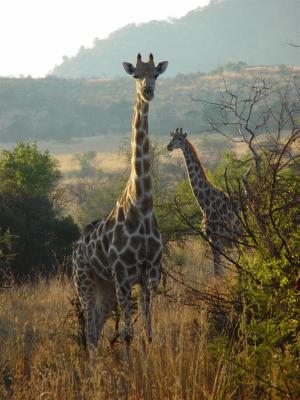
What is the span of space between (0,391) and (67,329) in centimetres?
235

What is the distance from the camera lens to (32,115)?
249 ft

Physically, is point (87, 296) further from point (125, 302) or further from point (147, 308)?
point (147, 308)

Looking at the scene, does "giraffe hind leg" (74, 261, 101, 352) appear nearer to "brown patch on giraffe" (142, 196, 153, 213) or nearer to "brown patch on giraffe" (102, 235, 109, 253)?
"brown patch on giraffe" (102, 235, 109, 253)

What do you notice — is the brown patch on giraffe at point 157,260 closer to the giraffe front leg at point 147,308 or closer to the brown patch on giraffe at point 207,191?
the giraffe front leg at point 147,308

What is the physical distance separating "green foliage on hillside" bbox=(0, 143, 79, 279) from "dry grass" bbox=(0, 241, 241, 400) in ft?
5.24

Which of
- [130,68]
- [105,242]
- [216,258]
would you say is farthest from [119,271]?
[216,258]

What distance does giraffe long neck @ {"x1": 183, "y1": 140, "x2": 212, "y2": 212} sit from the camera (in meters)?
11.7

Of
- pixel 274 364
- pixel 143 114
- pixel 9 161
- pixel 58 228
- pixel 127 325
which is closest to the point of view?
pixel 274 364

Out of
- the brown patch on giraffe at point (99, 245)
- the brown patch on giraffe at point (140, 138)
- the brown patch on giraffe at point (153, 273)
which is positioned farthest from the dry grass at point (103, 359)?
the brown patch on giraffe at point (140, 138)

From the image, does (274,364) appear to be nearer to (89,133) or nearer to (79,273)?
(79,273)

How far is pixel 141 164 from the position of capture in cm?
609

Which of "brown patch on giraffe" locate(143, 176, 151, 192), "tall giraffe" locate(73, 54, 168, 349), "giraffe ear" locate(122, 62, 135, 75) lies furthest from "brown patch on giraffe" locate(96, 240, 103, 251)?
"giraffe ear" locate(122, 62, 135, 75)

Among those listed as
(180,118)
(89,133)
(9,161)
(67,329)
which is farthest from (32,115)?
(67,329)

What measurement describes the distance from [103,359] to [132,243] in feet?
3.87
